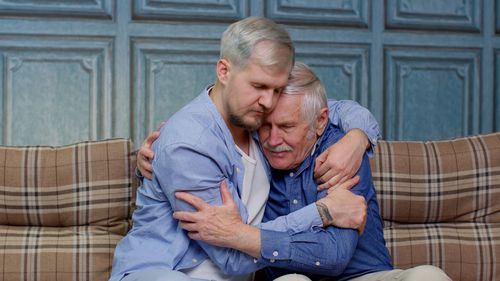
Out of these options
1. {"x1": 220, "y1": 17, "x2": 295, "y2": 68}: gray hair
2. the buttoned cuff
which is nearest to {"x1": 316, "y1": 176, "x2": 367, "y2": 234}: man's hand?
the buttoned cuff

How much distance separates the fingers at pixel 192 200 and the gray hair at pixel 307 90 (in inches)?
14.1

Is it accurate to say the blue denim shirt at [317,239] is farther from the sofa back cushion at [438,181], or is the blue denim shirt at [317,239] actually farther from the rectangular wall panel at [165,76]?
the rectangular wall panel at [165,76]

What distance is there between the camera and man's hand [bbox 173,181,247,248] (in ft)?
6.38

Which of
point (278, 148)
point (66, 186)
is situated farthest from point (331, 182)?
point (66, 186)

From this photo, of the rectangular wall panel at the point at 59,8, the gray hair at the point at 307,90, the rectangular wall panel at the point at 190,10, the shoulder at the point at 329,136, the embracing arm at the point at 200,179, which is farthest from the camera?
the rectangular wall panel at the point at 190,10

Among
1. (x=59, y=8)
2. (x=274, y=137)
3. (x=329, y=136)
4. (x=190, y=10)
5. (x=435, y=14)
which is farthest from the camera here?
(x=435, y=14)

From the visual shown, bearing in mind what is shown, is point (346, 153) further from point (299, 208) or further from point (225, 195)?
point (225, 195)

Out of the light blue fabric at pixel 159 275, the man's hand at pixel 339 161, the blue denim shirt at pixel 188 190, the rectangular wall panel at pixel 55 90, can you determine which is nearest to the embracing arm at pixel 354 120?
the man's hand at pixel 339 161

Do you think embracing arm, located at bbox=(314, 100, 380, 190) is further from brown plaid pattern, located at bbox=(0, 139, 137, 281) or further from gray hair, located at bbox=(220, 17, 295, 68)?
brown plaid pattern, located at bbox=(0, 139, 137, 281)

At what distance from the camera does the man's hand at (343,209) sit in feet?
6.68

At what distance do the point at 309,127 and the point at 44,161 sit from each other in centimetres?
87

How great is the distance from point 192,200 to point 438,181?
1.06 meters

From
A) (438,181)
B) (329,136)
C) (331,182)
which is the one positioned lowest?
(438,181)

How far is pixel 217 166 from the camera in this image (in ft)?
6.52
